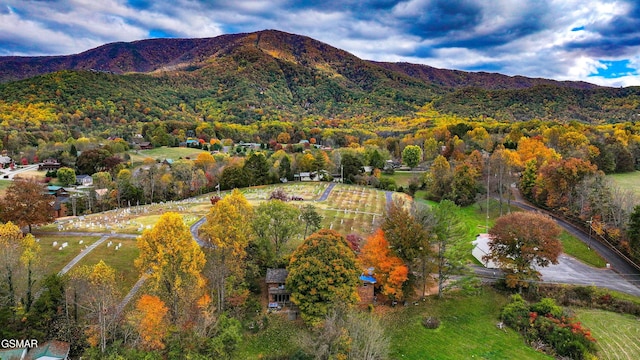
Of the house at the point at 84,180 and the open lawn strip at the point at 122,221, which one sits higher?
the house at the point at 84,180

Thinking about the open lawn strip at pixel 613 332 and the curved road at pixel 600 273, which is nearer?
the open lawn strip at pixel 613 332

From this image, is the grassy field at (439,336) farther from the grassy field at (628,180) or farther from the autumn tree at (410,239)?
the grassy field at (628,180)

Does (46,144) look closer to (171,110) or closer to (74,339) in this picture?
(171,110)

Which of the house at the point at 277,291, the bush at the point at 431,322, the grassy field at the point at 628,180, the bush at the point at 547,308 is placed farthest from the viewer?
the grassy field at the point at 628,180

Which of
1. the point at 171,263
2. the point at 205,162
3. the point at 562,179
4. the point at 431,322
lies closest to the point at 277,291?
the point at 171,263

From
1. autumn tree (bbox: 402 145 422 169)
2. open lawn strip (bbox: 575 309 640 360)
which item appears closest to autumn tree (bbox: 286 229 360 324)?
open lawn strip (bbox: 575 309 640 360)

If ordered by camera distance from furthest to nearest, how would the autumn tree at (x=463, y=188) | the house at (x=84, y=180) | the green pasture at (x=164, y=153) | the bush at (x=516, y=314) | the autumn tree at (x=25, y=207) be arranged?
the green pasture at (x=164, y=153) → the house at (x=84, y=180) → the autumn tree at (x=463, y=188) → the autumn tree at (x=25, y=207) → the bush at (x=516, y=314)

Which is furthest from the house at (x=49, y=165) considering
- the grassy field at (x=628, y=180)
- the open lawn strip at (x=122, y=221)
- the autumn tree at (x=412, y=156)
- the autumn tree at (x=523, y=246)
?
the grassy field at (x=628, y=180)

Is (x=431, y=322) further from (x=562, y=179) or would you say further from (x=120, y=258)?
(x=562, y=179)
